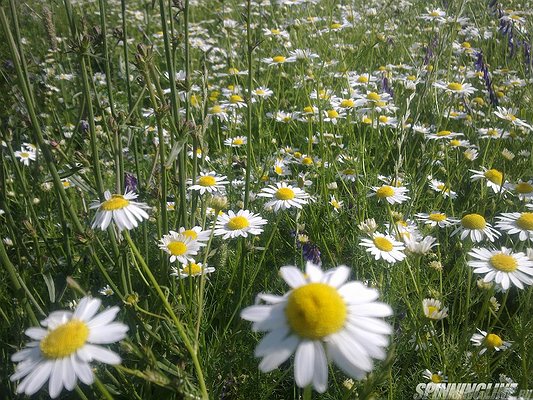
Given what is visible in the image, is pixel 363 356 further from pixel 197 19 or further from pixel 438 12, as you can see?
pixel 197 19

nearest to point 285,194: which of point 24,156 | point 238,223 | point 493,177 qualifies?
point 238,223

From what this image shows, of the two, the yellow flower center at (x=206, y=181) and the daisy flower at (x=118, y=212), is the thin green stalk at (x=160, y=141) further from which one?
the yellow flower center at (x=206, y=181)

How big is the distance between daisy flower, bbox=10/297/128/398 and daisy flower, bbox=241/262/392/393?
0.81 ft

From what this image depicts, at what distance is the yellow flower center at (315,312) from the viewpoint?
26.7 inches

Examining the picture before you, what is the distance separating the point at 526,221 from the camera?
1411 mm

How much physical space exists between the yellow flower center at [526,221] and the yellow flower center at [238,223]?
0.85 metres

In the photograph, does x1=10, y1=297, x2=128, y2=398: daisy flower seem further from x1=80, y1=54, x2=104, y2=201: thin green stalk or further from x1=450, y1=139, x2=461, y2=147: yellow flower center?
x1=450, y1=139, x2=461, y2=147: yellow flower center

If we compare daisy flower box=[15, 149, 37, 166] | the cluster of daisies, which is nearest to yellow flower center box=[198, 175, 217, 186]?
the cluster of daisies

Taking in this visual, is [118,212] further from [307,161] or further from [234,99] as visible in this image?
[234,99]

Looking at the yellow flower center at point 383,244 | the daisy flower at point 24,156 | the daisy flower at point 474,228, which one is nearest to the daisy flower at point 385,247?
the yellow flower center at point 383,244

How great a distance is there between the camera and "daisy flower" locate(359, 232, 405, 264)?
1.25m

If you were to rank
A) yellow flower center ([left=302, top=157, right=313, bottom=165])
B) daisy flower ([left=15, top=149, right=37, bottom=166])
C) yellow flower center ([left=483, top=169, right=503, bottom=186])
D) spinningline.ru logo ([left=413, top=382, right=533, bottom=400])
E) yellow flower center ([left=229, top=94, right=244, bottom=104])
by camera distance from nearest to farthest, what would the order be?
1. spinningline.ru logo ([left=413, top=382, right=533, bottom=400])
2. yellow flower center ([left=483, top=169, right=503, bottom=186])
3. yellow flower center ([left=302, top=157, right=313, bottom=165])
4. daisy flower ([left=15, top=149, right=37, bottom=166])
5. yellow flower center ([left=229, top=94, right=244, bottom=104])

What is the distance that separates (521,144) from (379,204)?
906mm

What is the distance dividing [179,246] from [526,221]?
3.47ft
